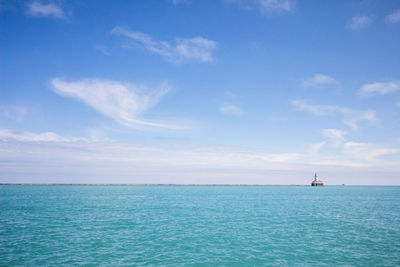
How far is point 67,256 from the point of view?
73.5 ft

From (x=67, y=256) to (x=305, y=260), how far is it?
22.3 metres

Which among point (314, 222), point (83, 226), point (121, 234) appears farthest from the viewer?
point (314, 222)

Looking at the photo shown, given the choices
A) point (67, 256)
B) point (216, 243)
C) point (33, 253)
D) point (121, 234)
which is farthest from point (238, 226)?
point (33, 253)

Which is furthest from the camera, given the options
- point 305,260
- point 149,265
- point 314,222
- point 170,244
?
point 314,222

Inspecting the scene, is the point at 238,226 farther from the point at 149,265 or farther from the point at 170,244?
the point at 149,265

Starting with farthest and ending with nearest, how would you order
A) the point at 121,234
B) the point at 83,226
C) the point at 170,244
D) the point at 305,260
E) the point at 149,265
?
the point at 83,226 < the point at 121,234 < the point at 170,244 < the point at 305,260 < the point at 149,265

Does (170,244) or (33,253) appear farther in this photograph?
(170,244)

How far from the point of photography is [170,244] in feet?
87.9

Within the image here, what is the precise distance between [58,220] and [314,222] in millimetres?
44762

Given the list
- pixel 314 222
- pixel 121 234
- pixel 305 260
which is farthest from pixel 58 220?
pixel 314 222

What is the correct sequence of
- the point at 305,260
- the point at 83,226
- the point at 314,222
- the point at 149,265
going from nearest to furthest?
the point at 149,265 → the point at 305,260 → the point at 83,226 → the point at 314,222

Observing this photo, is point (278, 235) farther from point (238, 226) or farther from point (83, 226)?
point (83, 226)

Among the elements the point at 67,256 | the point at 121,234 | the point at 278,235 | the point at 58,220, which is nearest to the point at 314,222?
the point at 278,235

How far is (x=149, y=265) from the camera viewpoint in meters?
20.3
